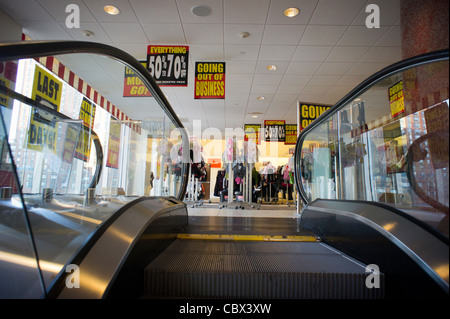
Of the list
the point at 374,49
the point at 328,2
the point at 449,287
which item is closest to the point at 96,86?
the point at 328,2

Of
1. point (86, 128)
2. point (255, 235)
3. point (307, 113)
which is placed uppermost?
point (307, 113)

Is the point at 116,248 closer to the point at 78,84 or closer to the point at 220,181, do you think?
the point at 78,84

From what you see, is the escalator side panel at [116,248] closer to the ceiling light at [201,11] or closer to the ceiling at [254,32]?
the ceiling light at [201,11]

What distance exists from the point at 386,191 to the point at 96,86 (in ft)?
24.5

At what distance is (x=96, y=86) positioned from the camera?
724cm

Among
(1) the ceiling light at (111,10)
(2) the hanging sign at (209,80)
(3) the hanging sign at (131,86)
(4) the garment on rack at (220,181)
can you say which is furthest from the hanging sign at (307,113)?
(4) the garment on rack at (220,181)

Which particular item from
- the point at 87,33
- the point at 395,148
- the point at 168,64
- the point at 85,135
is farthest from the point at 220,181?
the point at 395,148

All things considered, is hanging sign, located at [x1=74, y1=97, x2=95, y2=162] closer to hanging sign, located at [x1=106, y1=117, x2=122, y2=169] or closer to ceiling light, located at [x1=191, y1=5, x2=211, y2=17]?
hanging sign, located at [x1=106, y1=117, x2=122, y2=169]

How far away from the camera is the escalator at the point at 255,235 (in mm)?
1092

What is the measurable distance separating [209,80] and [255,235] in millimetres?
3892

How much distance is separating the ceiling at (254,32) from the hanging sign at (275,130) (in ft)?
10.7

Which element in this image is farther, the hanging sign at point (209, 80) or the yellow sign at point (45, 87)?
the hanging sign at point (209, 80)

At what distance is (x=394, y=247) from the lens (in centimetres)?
139

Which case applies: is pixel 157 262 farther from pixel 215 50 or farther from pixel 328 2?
pixel 215 50
